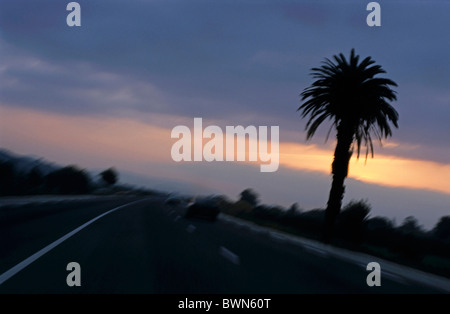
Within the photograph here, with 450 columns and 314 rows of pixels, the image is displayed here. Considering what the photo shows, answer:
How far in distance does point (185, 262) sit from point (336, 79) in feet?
63.2

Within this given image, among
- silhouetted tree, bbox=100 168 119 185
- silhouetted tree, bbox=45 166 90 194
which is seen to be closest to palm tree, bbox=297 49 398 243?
silhouetted tree, bbox=45 166 90 194

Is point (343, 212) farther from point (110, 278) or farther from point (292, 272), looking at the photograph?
point (110, 278)

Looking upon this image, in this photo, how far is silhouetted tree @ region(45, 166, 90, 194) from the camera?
95062 mm

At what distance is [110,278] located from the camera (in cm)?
1082

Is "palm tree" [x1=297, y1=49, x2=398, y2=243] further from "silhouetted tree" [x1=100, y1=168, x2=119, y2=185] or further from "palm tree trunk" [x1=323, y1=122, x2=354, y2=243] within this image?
"silhouetted tree" [x1=100, y1=168, x2=119, y2=185]

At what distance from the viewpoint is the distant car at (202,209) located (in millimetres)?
34875

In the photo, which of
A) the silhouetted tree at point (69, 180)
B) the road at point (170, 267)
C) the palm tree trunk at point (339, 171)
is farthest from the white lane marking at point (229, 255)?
the silhouetted tree at point (69, 180)

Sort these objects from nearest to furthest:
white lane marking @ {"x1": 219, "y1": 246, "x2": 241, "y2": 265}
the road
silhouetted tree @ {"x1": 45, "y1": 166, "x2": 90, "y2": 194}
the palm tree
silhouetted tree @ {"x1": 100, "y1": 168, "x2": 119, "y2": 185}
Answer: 1. the road
2. white lane marking @ {"x1": 219, "y1": 246, "x2": 241, "y2": 265}
3. the palm tree
4. silhouetted tree @ {"x1": 45, "y1": 166, "x2": 90, "y2": 194}
5. silhouetted tree @ {"x1": 100, "y1": 168, "x2": 119, "y2": 185}

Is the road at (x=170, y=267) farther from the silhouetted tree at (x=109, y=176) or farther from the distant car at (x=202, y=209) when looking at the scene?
the silhouetted tree at (x=109, y=176)

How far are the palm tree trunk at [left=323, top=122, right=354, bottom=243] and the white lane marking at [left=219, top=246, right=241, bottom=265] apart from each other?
13.1m

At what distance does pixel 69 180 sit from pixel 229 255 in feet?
287

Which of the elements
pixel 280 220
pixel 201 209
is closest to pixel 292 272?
pixel 201 209

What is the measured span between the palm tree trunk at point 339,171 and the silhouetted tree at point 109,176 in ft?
414

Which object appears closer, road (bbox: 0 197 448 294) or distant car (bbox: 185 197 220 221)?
road (bbox: 0 197 448 294)
